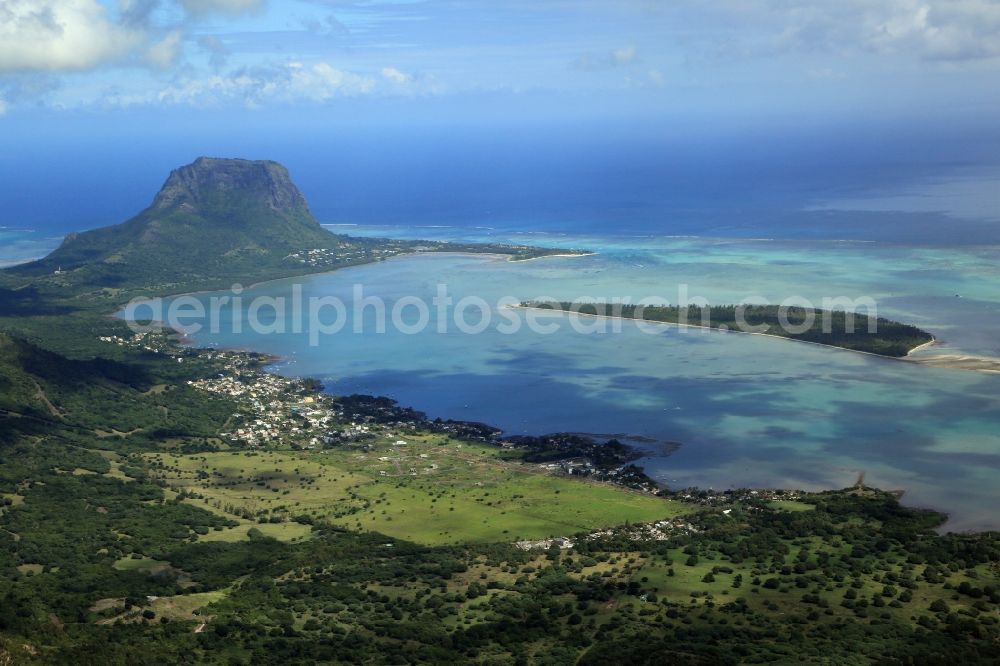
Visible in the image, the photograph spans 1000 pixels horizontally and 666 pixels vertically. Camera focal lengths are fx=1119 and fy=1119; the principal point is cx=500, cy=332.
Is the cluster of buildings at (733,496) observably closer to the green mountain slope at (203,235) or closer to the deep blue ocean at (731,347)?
the deep blue ocean at (731,347)

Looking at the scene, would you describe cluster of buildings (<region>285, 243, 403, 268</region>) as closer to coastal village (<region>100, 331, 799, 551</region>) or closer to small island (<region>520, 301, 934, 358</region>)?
small island (<region>520, 301, 934, 358</region>)

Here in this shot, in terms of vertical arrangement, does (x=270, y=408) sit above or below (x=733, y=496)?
above

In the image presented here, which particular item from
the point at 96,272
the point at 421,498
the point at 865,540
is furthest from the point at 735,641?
the point at 96,272

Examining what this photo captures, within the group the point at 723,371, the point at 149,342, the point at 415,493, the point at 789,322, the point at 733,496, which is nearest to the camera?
the point at 733,496

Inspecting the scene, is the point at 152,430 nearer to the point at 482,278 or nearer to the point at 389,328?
the point at 389,328

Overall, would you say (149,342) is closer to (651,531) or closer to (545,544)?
(545,544)

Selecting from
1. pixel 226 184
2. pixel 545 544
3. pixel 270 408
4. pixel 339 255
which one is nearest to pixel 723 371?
pixel 270 408

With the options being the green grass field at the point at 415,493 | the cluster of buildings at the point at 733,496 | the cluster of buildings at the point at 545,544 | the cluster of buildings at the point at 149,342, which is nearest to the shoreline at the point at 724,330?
the cluster of buildings at the point at 733,496
